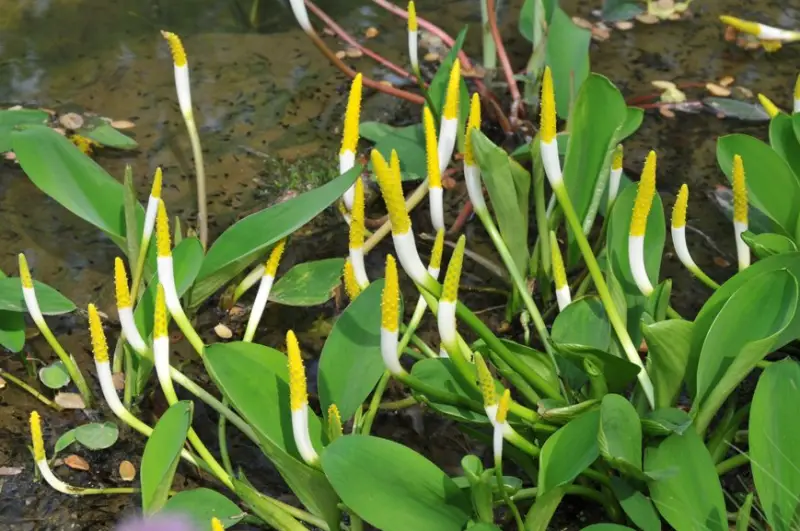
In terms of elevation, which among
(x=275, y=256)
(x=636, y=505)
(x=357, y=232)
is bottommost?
(x=636, y=505)

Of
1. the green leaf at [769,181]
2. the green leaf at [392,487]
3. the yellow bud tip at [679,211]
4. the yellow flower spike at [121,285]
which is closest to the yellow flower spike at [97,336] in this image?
the yellow flower spike at [121,285]

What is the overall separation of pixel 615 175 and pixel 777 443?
435 mm

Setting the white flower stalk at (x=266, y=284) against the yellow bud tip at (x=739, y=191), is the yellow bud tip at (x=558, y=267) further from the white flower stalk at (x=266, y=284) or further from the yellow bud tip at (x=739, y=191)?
the white flower stalk at (x=266, y=284)

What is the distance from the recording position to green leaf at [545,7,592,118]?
1.52 meters

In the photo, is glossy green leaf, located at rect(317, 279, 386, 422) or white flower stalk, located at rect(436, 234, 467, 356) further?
glossy green leaf, located at rect(317, 279, 386, 422)

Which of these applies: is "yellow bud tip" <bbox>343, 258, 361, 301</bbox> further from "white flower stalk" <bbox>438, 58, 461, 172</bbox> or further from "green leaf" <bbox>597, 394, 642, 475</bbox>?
"green leaf" <bbox>597, 394, 642, 475</bbox>

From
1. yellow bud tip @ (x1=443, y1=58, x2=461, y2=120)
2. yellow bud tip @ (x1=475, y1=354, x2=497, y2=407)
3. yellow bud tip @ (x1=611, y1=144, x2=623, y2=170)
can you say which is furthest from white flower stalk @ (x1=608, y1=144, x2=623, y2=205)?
yellow bud tip @ (x1=475, y1=354, x2=497, y2=407)

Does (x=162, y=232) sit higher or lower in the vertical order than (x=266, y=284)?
higher

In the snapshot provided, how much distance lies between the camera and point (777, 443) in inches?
35.4

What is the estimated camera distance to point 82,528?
1.05 meters

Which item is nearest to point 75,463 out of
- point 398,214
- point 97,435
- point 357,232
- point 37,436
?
point 97,435

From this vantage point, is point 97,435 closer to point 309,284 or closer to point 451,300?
point 309,284

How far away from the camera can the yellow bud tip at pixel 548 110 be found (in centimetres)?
94

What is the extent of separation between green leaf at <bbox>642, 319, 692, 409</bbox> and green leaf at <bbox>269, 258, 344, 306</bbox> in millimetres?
451
